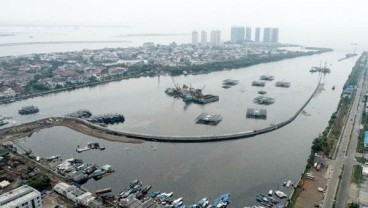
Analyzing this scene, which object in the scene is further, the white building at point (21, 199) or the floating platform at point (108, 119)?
the floating platform at point (108, 119)

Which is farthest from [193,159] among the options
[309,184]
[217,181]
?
[309,184]

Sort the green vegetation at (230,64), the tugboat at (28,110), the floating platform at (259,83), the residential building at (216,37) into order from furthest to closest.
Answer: the residential building at (216,37) < the green vegetation at (230,64) < the floating platform at (259,83) < the tugboat at (28,110)

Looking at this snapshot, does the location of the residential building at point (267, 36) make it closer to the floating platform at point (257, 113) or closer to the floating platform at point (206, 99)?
the floating platform at point (206, 99)

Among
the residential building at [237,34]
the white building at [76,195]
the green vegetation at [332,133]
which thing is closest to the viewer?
the white building at [76,195]

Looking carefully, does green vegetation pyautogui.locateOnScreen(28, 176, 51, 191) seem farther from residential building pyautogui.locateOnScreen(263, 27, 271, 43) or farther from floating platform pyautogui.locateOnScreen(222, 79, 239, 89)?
residential building pyautogui.locateOnScreen(263, 27, 271, 43)

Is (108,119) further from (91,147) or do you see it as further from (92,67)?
(92,67)

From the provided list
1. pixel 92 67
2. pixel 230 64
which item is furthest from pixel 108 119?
pixel 230 64

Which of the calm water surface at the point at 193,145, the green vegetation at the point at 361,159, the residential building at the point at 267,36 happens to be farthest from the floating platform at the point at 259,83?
the residential building at the point at 267,36
